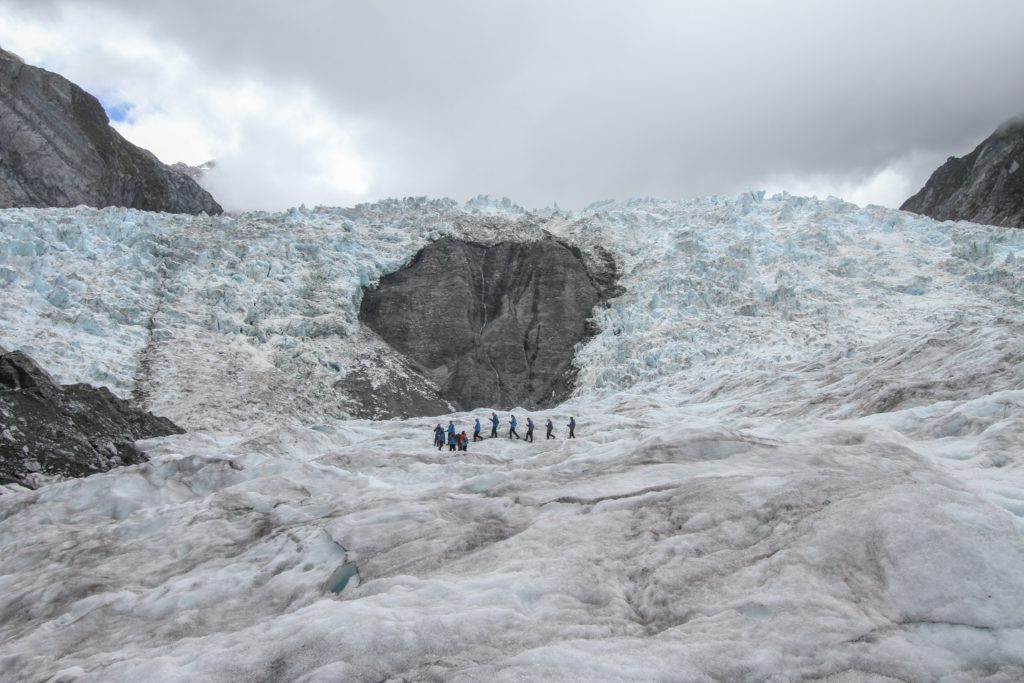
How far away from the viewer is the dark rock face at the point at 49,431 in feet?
49.6

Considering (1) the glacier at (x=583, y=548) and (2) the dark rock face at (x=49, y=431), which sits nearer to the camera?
(1) the glacier at (x=583, y=548)

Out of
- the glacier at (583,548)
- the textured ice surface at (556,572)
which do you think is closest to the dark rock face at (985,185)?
the glacier at (583,548)

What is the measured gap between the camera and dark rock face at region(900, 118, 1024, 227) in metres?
68.9

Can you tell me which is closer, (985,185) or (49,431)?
(49,431)

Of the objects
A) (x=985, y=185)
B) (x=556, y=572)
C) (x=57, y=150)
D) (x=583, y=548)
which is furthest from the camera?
(x=985, y=185)

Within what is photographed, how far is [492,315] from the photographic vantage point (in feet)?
158

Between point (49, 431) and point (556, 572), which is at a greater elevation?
point (49, 431)

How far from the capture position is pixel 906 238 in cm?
4762

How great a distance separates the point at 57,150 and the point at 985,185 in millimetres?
90576

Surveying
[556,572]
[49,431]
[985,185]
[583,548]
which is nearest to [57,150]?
[49,431]

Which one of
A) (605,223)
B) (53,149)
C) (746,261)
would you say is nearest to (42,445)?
(746,261)

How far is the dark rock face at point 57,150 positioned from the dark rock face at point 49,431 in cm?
4501

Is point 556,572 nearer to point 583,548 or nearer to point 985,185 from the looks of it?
point 583,548

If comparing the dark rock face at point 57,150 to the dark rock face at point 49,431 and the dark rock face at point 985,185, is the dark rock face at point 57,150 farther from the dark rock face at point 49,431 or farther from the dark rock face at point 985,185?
the dark rock face at point 985,185
